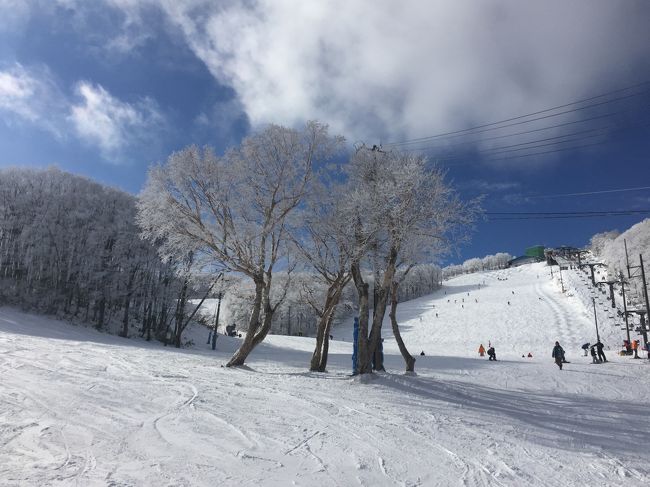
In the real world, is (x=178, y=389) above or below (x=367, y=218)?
below

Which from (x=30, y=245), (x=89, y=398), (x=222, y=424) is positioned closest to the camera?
(x=222, y=424)

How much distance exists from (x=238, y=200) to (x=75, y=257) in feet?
98.1

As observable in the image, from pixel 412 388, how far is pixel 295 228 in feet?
24.8


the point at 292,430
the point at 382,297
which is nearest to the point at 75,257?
the point at 382,297

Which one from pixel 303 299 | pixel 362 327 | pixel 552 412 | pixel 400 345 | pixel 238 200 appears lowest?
pixel 552 412

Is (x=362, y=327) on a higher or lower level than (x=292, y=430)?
higher

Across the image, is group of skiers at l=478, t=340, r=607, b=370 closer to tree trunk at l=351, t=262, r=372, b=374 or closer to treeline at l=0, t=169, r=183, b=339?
tree trunk at l=351, t=262, r=372, b=374

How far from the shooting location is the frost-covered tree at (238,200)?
15.6 m

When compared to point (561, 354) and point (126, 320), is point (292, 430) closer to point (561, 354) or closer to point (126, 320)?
point (561, 354)

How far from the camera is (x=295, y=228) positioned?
17.0m

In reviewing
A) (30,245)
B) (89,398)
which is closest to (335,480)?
(89,398)

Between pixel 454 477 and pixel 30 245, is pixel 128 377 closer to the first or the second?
pixel 454 477

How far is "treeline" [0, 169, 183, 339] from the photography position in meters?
37.1

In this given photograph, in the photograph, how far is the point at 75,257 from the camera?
38500mm
